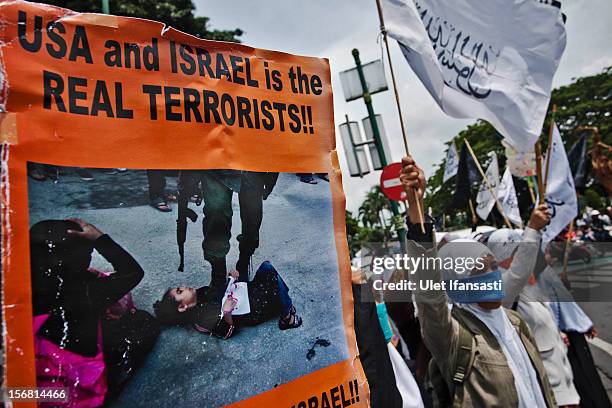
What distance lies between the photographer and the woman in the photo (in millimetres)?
1128

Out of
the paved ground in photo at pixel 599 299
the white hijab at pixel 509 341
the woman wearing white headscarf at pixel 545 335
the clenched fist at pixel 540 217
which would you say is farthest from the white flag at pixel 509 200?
the white hijab at pixel 509 341

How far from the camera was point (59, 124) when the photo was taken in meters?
1.01

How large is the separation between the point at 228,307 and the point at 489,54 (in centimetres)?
236

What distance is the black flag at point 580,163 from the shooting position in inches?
221

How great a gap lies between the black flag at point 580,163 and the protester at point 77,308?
234 inches

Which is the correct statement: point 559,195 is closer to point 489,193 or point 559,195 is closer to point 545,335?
point 545,335

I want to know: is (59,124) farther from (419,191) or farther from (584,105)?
(584,105)

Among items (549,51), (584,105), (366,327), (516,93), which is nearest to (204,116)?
(366,327)

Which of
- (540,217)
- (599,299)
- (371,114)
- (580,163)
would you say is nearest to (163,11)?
(371,114)

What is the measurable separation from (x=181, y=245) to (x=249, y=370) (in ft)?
1.28

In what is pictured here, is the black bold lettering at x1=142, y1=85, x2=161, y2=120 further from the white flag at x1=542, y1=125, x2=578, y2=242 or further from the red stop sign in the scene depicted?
the red stop sign

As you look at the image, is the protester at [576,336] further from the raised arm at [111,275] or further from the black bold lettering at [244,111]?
the raised arm at [111,275]

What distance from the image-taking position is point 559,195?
4543 mm

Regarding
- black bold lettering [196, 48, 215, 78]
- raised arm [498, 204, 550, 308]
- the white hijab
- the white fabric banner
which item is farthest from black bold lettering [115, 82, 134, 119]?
raised arm [498, 204, 550, 308]
